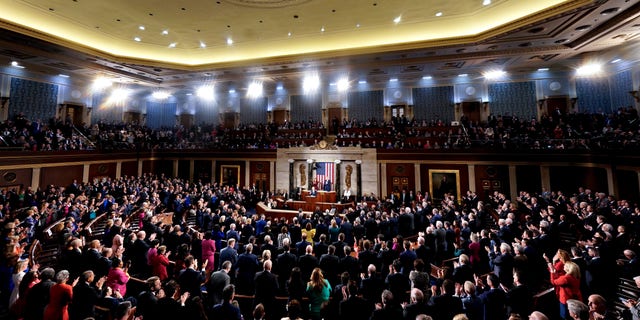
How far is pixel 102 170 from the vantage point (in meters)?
17.1

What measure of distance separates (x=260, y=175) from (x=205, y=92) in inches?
383

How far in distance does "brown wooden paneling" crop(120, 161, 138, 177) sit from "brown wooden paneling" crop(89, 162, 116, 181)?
24.2 inches

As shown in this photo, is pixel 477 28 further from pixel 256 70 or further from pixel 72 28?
pixel 72 28

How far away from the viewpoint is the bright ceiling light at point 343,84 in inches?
758

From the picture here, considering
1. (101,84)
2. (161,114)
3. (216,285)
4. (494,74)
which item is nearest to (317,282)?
(216,285)

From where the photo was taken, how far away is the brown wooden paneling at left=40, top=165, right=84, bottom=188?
45.7 ft

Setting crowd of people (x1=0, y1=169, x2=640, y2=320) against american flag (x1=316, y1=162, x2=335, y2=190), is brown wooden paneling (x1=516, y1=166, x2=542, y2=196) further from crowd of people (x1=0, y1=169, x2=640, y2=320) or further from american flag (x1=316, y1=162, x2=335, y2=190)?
american flag (x1=316, y1=162, x2=335, y2=190)

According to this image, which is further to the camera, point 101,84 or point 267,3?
point 101,84

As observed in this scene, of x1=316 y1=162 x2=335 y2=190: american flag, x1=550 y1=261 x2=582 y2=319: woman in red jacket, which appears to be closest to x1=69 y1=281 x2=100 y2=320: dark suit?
x1=550 y1=261 x2=582 y2=319: woman in red jacket

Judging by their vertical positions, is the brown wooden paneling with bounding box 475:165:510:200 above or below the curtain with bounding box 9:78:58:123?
below

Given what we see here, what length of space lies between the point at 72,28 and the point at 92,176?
27.2 ft

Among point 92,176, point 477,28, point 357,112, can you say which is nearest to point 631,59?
point 477,28

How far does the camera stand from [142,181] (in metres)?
16.4

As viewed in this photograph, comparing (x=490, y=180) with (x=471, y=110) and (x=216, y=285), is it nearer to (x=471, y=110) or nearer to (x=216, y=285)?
(x=471, y=110)
